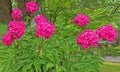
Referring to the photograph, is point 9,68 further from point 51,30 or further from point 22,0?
point 22,0

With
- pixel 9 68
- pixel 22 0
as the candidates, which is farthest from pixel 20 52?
pixel 22 0

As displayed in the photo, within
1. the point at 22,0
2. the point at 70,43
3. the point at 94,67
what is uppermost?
the point at 22,0

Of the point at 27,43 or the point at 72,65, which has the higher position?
the point at 27,43

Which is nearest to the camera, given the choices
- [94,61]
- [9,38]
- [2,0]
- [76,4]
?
[9,38]

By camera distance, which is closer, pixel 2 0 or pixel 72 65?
pixel 72 65

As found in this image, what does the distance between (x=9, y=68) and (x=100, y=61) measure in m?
1.87

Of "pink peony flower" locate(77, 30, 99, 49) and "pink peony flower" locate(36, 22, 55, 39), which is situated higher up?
"pink peony flower" locate(36, 22, 55, 39)

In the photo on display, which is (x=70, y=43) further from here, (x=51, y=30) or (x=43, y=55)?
(x=51, y=30)

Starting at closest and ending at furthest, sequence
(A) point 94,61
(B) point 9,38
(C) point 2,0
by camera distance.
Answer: (B) point 9,38, (A) point 94,61, (C) point 2,0

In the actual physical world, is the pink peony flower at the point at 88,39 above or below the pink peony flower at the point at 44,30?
below

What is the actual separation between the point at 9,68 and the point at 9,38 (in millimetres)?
582

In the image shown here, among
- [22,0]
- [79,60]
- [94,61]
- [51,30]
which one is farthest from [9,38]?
[22,0]

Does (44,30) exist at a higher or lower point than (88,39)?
higher

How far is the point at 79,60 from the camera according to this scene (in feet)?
19.4
